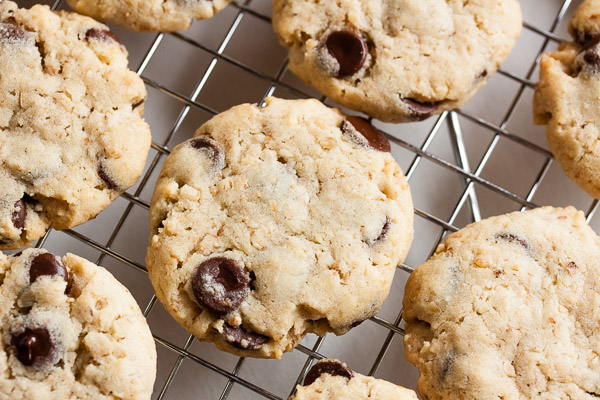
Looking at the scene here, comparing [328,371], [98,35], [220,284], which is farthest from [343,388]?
[98,35]

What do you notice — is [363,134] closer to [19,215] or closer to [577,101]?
[577,101]

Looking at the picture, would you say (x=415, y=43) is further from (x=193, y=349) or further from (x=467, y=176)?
(x=193, y=349)

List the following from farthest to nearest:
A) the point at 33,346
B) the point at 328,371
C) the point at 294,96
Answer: the point at 294,96, the point at 328,371, the point at 33,346

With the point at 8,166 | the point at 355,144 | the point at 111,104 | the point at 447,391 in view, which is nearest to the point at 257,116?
the point at 355,144

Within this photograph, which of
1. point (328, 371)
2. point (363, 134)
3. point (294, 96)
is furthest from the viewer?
point (294, 96)

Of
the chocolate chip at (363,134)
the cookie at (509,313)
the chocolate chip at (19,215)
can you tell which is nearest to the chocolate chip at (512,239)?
the cookie at (509,313)

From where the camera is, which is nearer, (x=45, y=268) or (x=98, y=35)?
(x=45, y=268)

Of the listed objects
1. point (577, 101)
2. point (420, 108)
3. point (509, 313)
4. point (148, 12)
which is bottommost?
point (509, 313)
